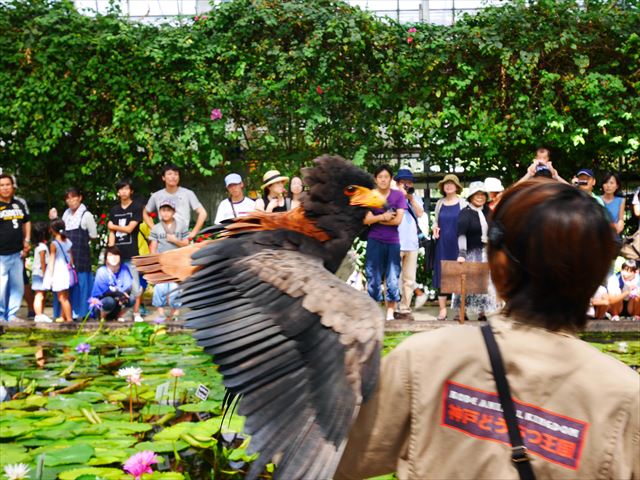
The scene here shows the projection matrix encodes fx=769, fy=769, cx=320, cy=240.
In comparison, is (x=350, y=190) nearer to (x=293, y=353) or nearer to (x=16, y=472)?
(x=16, y=472)

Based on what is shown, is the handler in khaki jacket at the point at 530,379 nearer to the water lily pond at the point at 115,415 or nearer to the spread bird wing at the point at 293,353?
the spread bird wing at the point at 293,353

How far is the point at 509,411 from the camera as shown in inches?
57.3

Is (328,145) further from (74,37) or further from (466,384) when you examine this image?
(466,384)

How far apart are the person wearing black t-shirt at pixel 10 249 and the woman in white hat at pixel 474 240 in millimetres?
5286

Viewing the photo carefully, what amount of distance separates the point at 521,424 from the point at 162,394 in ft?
11.8

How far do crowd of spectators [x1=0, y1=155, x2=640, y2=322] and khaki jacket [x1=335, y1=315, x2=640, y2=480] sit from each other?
264 inches

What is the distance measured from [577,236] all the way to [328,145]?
10504 millimetres

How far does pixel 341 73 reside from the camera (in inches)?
460

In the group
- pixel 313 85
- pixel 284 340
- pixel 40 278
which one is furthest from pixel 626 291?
pixel 284 340

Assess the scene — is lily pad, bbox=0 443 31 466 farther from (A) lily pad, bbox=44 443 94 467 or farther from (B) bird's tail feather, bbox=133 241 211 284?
(B) bird's tail feather, bbox=133 241 211 284

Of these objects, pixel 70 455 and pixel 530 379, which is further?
pixel 70 455

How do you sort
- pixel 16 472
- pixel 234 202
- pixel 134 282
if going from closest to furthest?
pixel 16 472 → pixel 234 202 → pixel 134 282

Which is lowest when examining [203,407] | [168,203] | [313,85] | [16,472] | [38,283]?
[38,283]

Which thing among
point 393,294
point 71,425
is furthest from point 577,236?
point 393,294
